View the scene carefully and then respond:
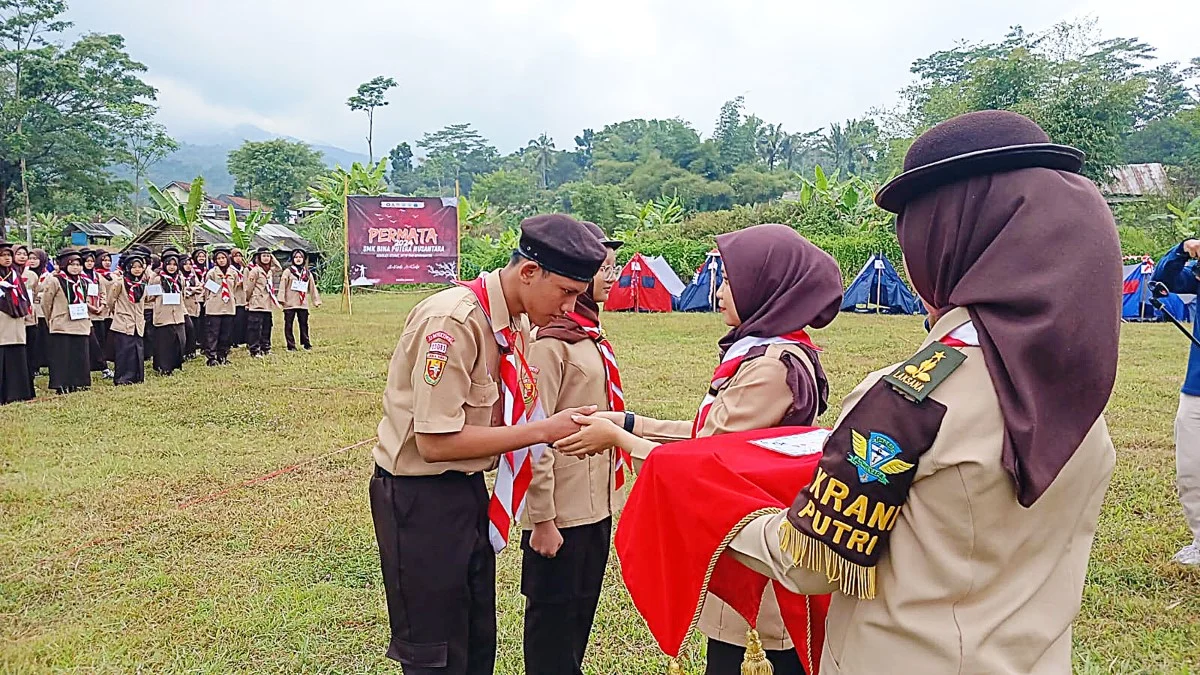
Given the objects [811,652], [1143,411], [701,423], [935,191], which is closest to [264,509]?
[701,423]

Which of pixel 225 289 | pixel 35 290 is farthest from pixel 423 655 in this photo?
pixel 225 289

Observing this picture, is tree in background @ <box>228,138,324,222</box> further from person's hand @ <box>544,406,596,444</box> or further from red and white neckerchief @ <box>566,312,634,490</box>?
person's hand @ <box>544,406,596,444</box>

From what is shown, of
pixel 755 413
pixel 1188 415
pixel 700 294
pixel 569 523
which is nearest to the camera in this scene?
pixel 755 413

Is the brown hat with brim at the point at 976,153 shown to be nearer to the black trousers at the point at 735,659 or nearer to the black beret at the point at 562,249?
the black beret at the point at 562,249

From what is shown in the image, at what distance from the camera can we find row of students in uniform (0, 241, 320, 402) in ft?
31.2

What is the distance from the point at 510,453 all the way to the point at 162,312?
1037cm

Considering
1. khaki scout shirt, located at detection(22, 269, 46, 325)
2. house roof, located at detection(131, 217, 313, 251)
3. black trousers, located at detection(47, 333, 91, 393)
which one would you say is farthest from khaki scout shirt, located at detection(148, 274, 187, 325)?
house roof, located at detection(131, 217, 313, 251)

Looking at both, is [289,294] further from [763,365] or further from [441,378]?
[763,365]

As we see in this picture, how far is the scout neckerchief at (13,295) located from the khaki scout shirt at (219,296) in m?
3.18

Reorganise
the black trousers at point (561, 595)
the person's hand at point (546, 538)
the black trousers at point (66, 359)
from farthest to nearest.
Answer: the black trousers at point (66, 359) < the black trousers at point (561, 595) < the person's hand at point (546, 538)

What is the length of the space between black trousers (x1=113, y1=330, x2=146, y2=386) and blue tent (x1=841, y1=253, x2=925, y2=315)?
1463 cm

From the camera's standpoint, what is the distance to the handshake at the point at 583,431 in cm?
228

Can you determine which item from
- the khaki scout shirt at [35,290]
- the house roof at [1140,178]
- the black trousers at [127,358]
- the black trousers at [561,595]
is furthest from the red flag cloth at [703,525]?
the house roof at [1140,178]

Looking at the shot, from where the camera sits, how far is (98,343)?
11.3 m
